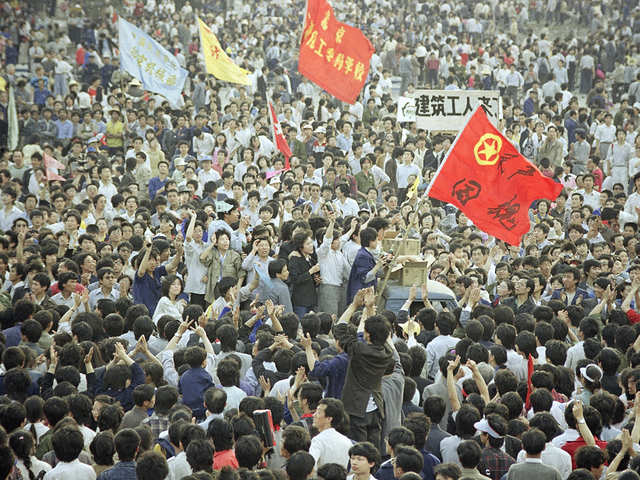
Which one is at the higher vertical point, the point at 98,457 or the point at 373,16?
the point at 98,457

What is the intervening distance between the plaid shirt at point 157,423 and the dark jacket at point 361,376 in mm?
1336

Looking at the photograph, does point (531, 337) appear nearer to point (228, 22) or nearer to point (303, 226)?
point (303, 226)

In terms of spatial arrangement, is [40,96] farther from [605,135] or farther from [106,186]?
[605,135]

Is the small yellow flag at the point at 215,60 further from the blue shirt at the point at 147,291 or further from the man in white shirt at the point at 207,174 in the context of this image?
the blue shirt at the point at 147,291

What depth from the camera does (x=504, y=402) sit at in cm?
697

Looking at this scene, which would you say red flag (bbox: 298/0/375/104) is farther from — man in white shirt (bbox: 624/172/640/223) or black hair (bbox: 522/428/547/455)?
black hair (bbox: 522/428/547/455)

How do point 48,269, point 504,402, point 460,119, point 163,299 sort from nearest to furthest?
point 504,402, point 163,299, point 48,269, point 460,119

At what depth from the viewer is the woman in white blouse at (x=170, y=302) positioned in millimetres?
9711

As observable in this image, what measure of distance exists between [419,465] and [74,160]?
40.3 ft

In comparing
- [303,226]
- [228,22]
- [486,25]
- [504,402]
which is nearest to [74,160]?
[303,226]

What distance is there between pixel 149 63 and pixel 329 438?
12.5m

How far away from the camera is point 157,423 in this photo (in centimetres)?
694

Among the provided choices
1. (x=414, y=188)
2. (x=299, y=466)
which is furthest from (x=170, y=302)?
(x=299, y=466)

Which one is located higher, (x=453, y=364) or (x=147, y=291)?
(x=453, y=364)
